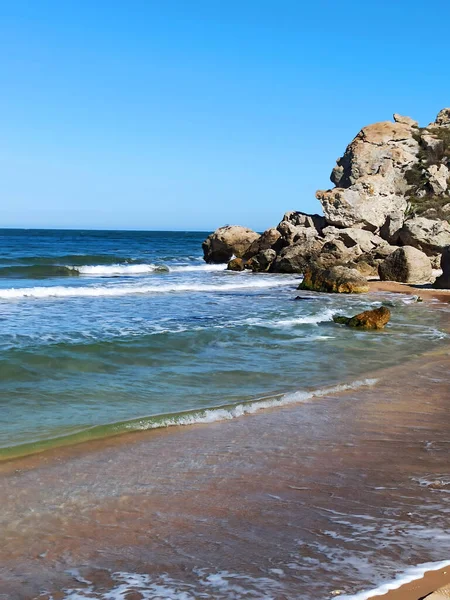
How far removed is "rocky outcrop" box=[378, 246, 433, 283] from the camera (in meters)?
25.6

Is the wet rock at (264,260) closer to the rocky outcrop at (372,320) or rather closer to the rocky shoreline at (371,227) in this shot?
the rocky shoreline at (371,227)

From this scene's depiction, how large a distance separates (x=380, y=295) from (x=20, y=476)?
58.3ft

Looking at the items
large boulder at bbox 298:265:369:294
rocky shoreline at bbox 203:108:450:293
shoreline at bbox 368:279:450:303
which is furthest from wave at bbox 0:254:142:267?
shoreline at bbox 368:279:450:303

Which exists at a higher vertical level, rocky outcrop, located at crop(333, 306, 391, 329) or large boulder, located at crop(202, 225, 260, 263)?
large boulder, located at crop(202, 225, 260, 263)

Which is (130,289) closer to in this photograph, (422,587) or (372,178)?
(372,178)

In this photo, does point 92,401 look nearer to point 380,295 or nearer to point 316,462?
point 316,462

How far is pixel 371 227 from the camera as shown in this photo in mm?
35438

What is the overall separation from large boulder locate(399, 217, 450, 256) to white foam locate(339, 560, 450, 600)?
26.3 metres

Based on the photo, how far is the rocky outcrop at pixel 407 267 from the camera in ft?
84.0

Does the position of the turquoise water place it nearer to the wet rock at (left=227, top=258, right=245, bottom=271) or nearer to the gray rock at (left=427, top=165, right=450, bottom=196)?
the wet rock at (left=227, top=258, right=245, bottom=271)

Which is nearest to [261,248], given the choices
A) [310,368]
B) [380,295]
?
[380,295]

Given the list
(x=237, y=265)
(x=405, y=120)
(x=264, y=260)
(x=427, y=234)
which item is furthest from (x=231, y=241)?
(x=405, y=120)

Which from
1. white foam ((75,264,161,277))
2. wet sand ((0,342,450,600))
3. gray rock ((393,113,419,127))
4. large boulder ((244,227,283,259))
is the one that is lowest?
wet sand ((0,342,450,600))

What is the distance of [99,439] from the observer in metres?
6.82
